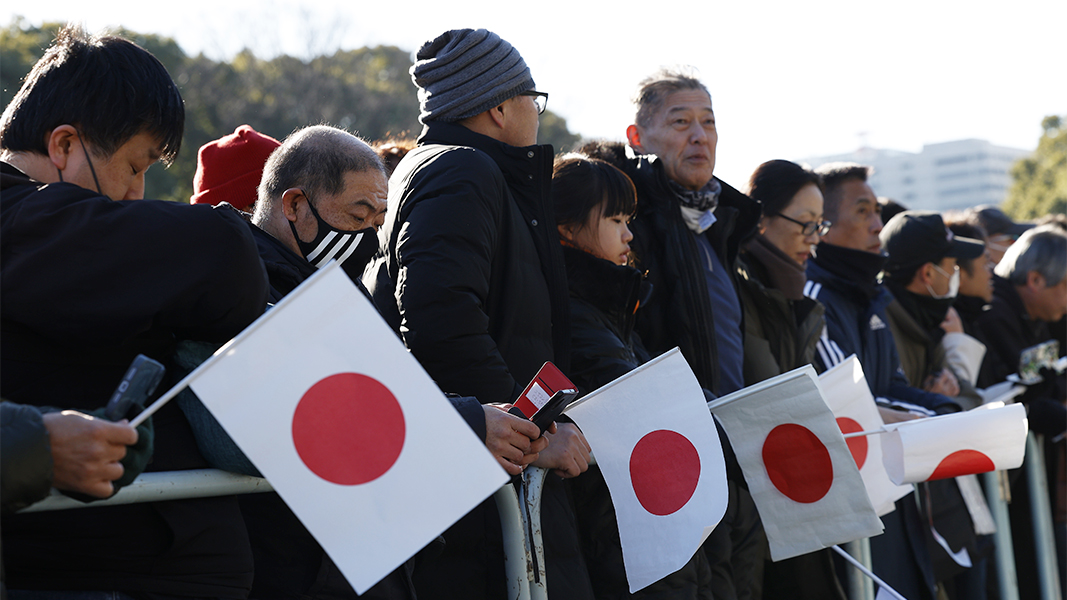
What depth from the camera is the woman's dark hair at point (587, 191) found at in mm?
3371

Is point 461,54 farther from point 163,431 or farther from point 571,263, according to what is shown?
point 163,431

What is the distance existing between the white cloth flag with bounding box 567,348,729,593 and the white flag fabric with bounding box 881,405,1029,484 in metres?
0.98

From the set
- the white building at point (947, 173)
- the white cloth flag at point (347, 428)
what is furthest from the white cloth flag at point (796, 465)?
the white building at point (947, 173)

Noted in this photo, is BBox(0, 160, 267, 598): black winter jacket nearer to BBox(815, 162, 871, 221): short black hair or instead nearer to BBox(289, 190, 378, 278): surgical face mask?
BBox(289, 190, 378, 278): surgical face mask

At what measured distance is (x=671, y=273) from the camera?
376cm

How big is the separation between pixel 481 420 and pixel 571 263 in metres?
1.16

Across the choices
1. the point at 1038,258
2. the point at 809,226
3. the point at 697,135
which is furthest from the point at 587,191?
the point at 1038,258

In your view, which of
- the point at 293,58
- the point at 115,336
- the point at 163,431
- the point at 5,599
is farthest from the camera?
the point at 293,58

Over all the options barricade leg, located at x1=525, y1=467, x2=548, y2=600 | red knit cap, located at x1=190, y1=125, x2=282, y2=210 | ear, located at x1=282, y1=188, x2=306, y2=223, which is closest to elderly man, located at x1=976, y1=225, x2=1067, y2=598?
barricade leg, located at x1=525, y1=467, x2=548, y2=600

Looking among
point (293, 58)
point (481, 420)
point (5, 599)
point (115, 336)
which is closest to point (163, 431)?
point (115, 336)

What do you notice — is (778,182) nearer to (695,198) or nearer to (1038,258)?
(695,198)

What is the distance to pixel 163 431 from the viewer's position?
184cm

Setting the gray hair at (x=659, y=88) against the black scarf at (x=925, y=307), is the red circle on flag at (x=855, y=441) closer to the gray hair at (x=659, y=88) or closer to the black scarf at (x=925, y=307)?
the gray hair at (x=659, y=88)

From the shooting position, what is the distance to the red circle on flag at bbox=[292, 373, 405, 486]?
65.5 inches
